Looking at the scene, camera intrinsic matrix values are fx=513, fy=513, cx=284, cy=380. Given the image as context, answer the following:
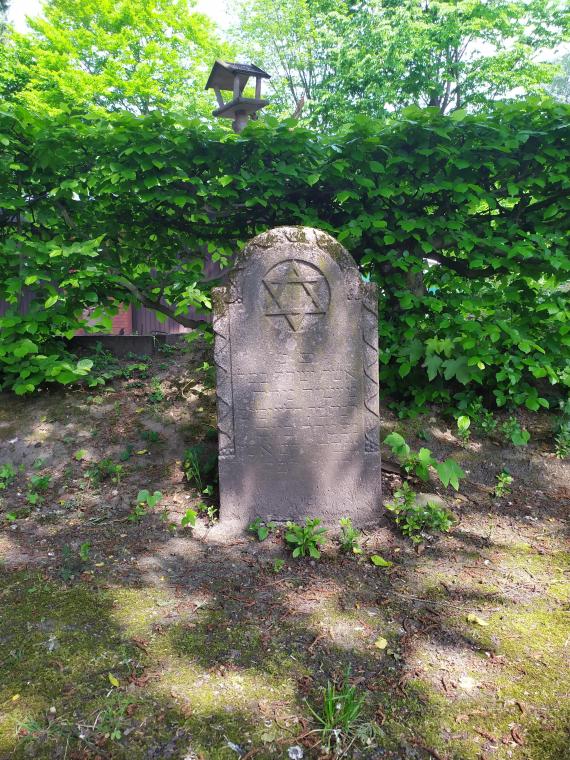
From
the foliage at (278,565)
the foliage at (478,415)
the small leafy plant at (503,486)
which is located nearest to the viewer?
the foliage at (278,565)

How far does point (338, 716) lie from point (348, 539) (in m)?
1.57

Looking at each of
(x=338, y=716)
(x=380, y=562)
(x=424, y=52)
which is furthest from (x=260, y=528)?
(x=424, y=52)

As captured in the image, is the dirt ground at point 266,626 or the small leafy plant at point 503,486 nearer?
the dirt ground at point 266,626

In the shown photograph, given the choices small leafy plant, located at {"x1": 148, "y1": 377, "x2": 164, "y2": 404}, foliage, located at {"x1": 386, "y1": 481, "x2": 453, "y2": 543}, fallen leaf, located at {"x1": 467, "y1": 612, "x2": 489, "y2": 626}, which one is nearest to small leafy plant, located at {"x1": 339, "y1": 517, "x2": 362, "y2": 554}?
foliage, located at {"x1": 386, "y1": 481, "x2": 453, "y2": 543}

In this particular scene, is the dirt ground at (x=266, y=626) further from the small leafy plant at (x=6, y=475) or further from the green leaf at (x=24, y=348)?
the green leaf at (x=24, y=348)

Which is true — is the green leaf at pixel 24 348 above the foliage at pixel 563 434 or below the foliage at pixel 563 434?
above

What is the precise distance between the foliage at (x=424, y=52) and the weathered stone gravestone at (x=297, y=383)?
1294 cm

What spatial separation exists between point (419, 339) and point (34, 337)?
3925 millimetres

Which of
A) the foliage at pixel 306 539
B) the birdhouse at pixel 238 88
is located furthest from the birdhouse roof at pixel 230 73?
the foliage at pixel 306 539

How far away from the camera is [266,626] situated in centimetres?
275

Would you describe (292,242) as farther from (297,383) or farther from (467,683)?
(467,683)

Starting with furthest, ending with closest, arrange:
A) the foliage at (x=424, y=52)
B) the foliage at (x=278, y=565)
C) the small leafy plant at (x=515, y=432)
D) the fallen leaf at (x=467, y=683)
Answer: the foliage at (x=424, y=52)
the small leafy plant at (x=515, y=432)
the foliage at (x=278, y=565)
the fallen leaf at (x=467, y=683)

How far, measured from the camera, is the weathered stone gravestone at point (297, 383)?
12.4ft

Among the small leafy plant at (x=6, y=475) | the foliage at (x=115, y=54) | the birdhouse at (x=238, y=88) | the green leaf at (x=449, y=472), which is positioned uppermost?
the foliage at (x=115, y=54)
